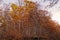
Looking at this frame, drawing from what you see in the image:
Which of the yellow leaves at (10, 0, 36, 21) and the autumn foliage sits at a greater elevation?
the yellow leaves at (10, 0, 36, 21)

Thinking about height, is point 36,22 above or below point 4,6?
below

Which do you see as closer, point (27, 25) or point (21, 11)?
point (27, 25)

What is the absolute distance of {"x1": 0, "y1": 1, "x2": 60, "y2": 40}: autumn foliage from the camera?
3789 millimetres

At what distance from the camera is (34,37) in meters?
3.80

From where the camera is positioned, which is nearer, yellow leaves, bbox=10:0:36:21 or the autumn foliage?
the autumn foliage

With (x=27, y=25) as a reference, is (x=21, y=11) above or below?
above

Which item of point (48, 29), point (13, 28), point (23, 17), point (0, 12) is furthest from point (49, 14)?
point (0, 12)

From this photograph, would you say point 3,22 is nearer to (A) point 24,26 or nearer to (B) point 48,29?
(A) point 24,26

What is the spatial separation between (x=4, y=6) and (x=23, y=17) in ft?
1.92

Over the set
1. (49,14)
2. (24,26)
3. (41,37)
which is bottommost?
(41,37)

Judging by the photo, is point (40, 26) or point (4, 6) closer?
point (40, 26)

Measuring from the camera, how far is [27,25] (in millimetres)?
3893

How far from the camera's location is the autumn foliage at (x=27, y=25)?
12.4ft

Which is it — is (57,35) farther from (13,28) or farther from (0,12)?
(0,12)
